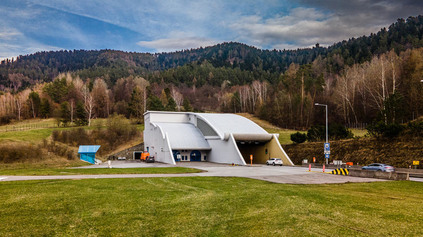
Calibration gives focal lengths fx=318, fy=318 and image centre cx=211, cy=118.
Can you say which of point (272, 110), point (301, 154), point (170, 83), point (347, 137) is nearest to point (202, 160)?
point (301, 154)

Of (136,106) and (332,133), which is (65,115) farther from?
(332,133)

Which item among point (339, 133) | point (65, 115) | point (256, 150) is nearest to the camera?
point (339, 133)

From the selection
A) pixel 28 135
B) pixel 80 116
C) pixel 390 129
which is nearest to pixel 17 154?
pixel 28 135

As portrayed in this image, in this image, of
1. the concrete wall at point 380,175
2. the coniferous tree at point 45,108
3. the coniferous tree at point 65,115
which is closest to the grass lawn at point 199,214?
the concrete wall at point 380,175

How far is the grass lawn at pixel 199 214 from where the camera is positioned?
912 cm

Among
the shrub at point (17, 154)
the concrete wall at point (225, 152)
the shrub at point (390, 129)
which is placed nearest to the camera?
the shrub at point (390, 129)

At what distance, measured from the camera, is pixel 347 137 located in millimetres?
48656

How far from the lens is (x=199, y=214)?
36.3 feet

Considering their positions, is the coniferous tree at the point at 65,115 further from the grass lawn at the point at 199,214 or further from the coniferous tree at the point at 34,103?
the grass lawn at the point at 199,214

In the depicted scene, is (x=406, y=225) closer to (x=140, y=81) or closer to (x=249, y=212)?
(x=249, y=212)

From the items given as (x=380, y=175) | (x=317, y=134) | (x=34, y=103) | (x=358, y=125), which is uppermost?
(x=34, y=103)

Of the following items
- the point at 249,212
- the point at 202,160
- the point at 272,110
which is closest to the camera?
the point at 249,212

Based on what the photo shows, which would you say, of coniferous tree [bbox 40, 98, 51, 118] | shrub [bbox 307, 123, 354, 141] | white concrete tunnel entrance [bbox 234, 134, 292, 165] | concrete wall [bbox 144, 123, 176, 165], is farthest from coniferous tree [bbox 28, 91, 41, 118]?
shrub [bbox 307, 123, 354, 141]

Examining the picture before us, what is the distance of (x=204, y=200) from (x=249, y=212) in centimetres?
272
